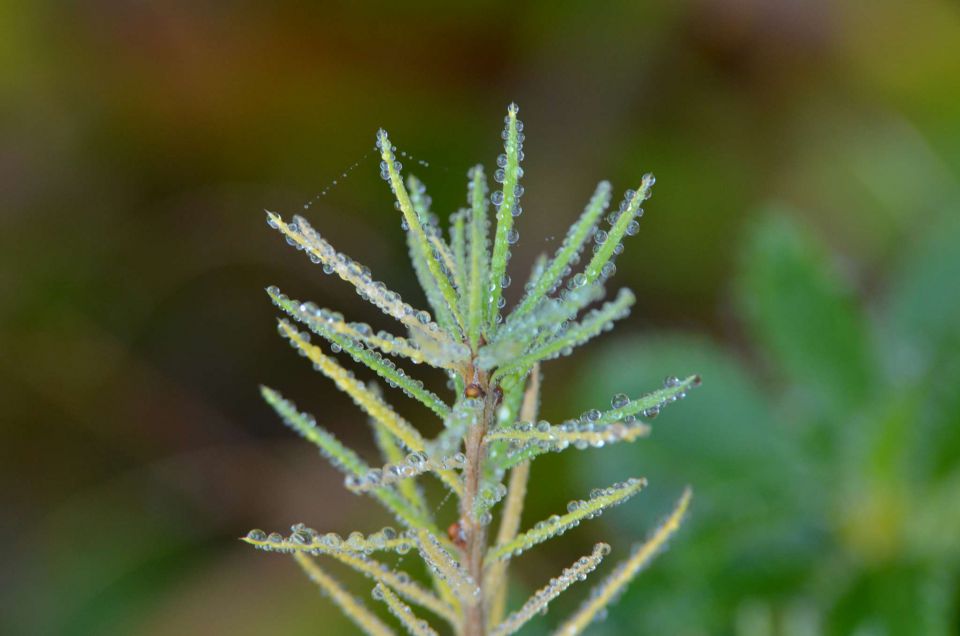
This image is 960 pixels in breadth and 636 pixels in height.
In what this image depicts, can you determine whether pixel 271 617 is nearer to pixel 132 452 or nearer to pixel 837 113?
pixel 132 452

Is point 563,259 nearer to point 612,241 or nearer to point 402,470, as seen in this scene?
point 612,241

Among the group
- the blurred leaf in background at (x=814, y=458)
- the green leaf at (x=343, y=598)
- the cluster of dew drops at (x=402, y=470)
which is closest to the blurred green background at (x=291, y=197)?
the blurred leaf in background at (x=814, y=458)

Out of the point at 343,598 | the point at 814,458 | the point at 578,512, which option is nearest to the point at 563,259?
the point at 578,512

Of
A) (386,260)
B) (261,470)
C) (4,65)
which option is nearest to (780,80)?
(386,260)

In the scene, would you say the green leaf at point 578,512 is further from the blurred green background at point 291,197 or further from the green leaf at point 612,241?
the blurred green background at point 291,197

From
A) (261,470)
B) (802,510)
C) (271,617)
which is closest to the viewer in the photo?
(802,510)

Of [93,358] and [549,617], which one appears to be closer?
[549,617]

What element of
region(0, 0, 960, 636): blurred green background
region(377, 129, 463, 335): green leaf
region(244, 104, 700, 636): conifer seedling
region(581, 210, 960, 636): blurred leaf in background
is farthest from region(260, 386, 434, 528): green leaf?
region(0, 0, 960, 636): blurred green background

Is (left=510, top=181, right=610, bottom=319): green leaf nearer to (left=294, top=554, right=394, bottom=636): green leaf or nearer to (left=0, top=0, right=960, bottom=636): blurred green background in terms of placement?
(left=294, top=554, right=394, bottom=636): green leaf
